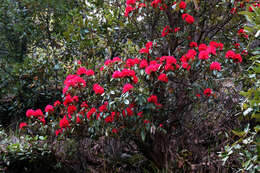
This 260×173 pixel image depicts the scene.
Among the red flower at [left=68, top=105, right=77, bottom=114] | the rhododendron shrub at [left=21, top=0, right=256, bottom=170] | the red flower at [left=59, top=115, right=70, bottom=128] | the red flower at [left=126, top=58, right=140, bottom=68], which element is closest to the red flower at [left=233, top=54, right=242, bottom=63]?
the rhododendron shrub at [left=21, top=0, right=256, bottom=170]

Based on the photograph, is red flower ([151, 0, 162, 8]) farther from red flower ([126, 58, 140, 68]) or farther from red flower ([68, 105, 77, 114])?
red flower ([68, 105, 77, 114])

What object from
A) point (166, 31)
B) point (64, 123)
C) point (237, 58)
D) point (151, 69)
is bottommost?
point (64, 123)

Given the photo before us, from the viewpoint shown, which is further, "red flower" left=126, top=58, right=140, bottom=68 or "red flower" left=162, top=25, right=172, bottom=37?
"red flower" left=162, top=25, right=172, bottom=37

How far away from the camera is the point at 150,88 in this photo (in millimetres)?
2840

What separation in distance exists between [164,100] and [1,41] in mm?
3940

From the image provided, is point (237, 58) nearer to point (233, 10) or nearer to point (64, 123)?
point (233, 10)

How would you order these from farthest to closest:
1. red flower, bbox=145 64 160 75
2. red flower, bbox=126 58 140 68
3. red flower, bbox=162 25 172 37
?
red flower, bbox=162 25 172 37, red flower, bbox=126 58 140 68, red flower, bbox=145 64 160 75

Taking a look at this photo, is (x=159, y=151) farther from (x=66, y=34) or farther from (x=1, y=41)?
(x=1, y=41)

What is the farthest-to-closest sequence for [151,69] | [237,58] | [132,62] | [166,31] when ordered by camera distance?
[166,31] → [132,62] → [237,58] → [151,69]

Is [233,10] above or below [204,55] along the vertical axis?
above

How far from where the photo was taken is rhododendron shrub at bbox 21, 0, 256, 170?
2582 mm

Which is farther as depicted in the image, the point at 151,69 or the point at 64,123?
the point at 64,123

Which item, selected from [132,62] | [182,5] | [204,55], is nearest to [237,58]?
[204,55]

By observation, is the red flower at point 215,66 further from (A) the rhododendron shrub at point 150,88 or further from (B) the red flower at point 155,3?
(B) the red flower at point 155,3
